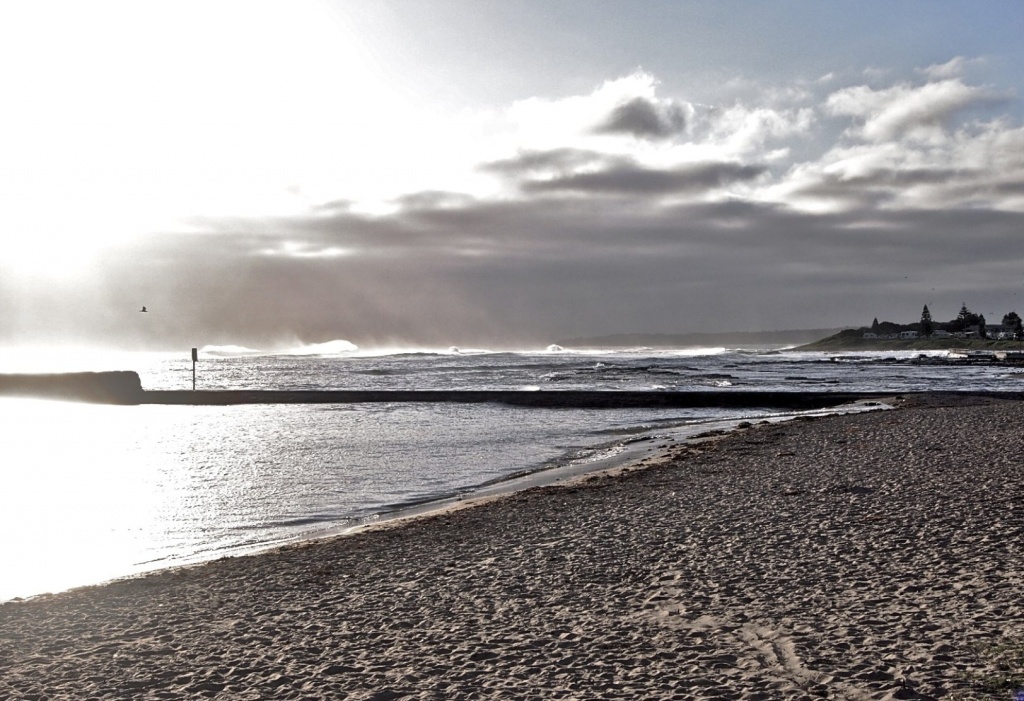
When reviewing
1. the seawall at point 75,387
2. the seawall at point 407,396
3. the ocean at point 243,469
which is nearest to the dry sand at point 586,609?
the ocean at point 243,469

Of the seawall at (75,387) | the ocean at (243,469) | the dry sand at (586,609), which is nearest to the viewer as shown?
the dry sand at (586,609)

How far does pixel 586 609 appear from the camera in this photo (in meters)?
7.37

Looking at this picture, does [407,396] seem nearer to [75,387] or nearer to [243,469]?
[75,387]

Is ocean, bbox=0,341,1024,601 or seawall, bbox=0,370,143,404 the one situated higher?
Answer: seawall, bbox=0,370,143,404

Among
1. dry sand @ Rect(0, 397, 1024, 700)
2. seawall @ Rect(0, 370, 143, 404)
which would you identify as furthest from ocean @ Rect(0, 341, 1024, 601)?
seawall @ Rect(0, 370, 143, 404)

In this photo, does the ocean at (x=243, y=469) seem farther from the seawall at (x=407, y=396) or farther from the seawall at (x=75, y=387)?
the seawall at (x=75, y=387)

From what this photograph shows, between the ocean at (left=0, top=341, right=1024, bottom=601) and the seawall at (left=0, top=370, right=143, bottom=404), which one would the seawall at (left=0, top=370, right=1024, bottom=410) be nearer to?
the seawall at (left=0, top=370, right=143, bottom=404)

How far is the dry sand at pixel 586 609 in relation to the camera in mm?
5742

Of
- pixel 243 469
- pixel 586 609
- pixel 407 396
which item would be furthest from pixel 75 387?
pixel 586 609

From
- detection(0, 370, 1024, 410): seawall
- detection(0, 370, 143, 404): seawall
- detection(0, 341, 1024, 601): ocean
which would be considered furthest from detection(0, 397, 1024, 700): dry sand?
detection(0, 370, 143, 404): seawall

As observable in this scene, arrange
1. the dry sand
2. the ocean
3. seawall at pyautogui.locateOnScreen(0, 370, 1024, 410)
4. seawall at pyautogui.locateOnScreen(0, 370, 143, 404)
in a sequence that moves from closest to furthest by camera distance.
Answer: the dry sand < the ocean < seawall at pyautogui.locateOnScreen(0, 370, 1024, 410) < seawall at pyautogui.locateOnScreen(0, 370, 143, 404)

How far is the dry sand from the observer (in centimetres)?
574

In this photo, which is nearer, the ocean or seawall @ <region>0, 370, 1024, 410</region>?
the ocean

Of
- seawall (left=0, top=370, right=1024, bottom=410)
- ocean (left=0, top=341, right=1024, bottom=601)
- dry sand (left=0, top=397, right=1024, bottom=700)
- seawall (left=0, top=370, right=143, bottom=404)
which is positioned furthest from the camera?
seawall (left=0, top=370, right=143, bottom=404)
